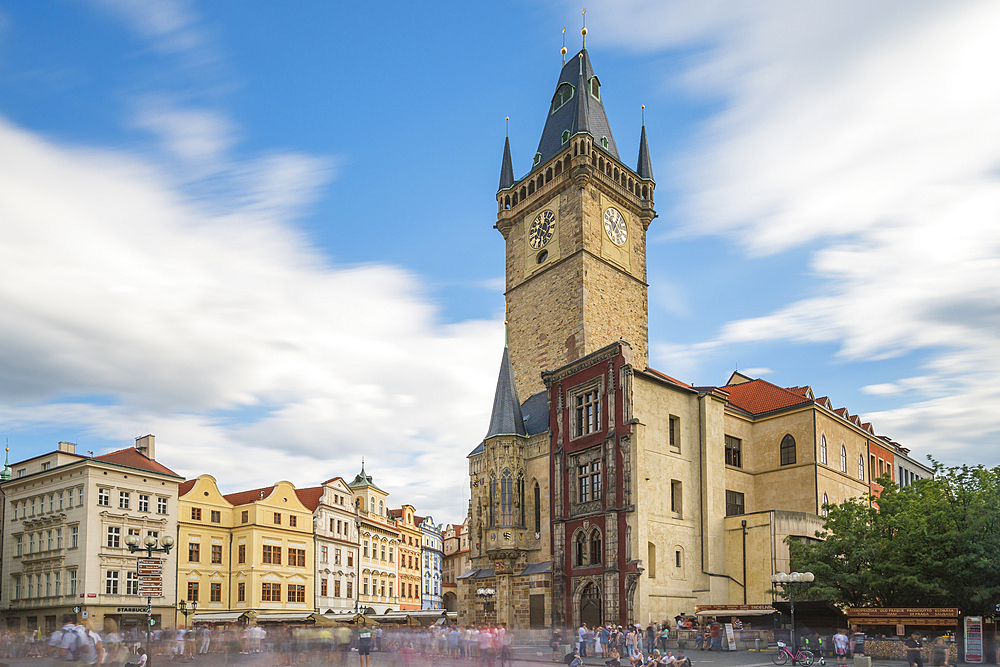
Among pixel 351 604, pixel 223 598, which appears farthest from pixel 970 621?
pixel 351 604

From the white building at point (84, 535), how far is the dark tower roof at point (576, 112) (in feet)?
119

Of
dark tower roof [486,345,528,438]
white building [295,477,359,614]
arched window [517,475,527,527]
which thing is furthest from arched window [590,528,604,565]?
white building [295,477,359,614]

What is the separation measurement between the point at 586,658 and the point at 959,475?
18.0 metres

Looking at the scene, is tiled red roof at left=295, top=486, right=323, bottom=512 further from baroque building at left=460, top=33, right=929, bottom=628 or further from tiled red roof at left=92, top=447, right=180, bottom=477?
baroque building at left=460, top=33, right=929, bottom=628

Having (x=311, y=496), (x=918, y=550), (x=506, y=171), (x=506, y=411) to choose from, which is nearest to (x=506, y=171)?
(x=506, y=171)

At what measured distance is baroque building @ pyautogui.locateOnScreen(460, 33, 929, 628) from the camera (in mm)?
42250

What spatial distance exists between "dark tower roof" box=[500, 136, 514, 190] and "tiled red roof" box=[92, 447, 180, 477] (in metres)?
32.5

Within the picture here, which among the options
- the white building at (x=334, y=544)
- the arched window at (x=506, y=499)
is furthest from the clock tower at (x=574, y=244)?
the white building at (x=334, y=544)

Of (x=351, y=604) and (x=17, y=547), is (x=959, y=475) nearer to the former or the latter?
(x=351, y=604)

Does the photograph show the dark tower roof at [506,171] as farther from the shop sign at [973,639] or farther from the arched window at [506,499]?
the shop sign at [973,639]

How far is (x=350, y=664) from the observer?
106 feet

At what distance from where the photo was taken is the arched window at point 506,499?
4803cm

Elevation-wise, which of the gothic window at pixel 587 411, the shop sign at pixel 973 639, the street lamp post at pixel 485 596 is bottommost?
the street lamp post at pixel 485 596

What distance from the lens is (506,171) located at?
65.5 metres
